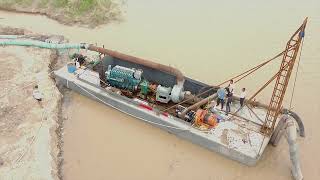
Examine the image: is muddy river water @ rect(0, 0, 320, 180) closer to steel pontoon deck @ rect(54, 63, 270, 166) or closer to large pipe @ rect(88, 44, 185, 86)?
steel pontoon deck @ rect(54, 63, 270, 166)

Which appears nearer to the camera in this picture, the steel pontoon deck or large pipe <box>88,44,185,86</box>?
the steel pontoon deck

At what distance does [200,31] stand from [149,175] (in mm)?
10640

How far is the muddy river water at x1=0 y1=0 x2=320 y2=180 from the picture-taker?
14.6 m

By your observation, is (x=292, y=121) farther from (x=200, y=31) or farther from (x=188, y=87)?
(x=200, y=31)

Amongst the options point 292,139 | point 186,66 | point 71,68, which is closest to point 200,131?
point 292,139

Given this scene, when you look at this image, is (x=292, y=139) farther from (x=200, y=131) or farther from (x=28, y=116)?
(x=28, y=116)

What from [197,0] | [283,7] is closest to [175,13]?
[197,0]

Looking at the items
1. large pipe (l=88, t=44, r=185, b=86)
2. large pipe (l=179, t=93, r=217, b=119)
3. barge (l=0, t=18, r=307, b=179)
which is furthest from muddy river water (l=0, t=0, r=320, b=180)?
large pipe (l=88, t=44, r=185, b=86)

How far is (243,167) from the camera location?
1447cm

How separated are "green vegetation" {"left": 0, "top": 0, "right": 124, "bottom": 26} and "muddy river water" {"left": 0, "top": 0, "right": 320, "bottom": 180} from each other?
2.01ft

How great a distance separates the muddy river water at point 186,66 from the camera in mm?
14633

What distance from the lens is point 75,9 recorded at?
24.3 m

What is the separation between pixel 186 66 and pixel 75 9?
883cm

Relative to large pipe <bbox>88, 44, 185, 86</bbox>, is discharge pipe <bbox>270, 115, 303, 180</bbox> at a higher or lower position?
lower
